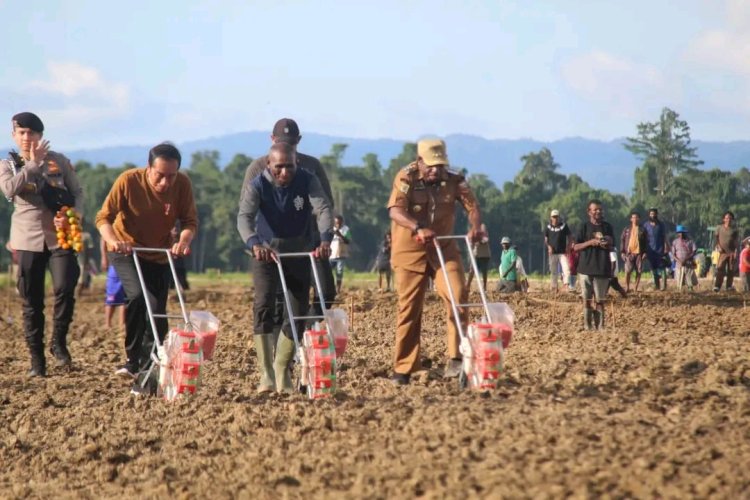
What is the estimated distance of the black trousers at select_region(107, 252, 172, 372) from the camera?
32.5 feet

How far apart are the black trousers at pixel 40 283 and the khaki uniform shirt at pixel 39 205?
9 centimetres

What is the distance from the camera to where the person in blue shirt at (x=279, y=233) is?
930 cm

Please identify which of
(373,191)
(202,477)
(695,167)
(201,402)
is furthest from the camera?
(373,191)

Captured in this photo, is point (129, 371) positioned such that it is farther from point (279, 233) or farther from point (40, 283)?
point (279, 233)

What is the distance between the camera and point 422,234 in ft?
30.5

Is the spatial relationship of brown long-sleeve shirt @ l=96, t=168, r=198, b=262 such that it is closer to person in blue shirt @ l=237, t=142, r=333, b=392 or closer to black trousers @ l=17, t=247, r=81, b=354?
person in blue shirt @ l=237, t=142, r=333, b=392

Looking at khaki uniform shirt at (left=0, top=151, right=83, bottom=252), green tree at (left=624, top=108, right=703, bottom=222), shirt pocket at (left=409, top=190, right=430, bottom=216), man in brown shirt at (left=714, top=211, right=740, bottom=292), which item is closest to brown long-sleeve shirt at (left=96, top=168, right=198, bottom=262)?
khaki uniform shirt at (left=0, top=151, right=83, bottom=252)

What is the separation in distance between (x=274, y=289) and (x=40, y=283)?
289 cm

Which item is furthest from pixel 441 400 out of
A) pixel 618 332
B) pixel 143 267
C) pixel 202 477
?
pixel 618 332

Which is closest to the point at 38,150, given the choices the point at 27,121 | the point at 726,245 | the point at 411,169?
the point at 27,121

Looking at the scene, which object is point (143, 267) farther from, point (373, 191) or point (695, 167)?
point (373, 191)

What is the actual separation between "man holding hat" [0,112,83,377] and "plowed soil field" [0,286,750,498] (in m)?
0.62

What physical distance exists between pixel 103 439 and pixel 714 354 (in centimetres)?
504

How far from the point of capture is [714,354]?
1095 centimetres
